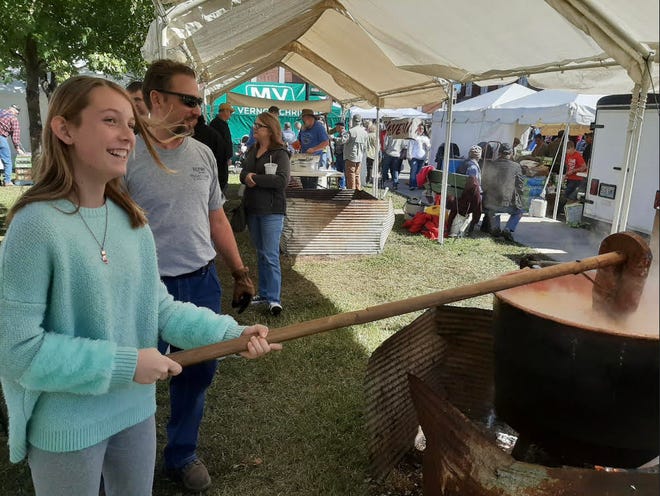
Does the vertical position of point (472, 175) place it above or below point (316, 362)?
above

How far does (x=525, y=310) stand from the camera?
2.27m

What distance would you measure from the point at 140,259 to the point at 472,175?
8543 millimetres

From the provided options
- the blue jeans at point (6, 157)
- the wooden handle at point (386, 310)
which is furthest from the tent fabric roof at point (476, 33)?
the blue jeans at point (6, 157)

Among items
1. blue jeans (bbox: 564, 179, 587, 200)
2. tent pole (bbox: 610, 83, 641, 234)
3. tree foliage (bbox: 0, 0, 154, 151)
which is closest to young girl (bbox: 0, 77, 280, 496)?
tent pole (bbox: 610, 83, 641, 234)

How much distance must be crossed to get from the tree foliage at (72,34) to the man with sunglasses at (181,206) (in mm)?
8161

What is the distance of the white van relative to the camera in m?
8.20

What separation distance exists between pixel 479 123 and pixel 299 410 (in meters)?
14.7

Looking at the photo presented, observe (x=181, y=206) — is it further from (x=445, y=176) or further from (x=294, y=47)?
(x=294, y=47)

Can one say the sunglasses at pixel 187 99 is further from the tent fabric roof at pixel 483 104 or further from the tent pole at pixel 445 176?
the tent fabric roof at pixel 483 104

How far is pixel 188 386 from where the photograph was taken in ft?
8.37

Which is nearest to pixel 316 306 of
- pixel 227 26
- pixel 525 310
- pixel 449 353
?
pixel 449 353

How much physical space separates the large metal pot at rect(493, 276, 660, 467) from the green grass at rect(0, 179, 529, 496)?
91 cm

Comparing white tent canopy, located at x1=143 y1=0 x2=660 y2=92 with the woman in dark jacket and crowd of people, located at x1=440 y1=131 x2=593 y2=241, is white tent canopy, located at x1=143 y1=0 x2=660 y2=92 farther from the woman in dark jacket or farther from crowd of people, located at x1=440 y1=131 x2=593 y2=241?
crowd of people, located at x1=440 y1=131 x2=593 y2=241

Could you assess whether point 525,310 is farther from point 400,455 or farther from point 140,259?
point 140,259
